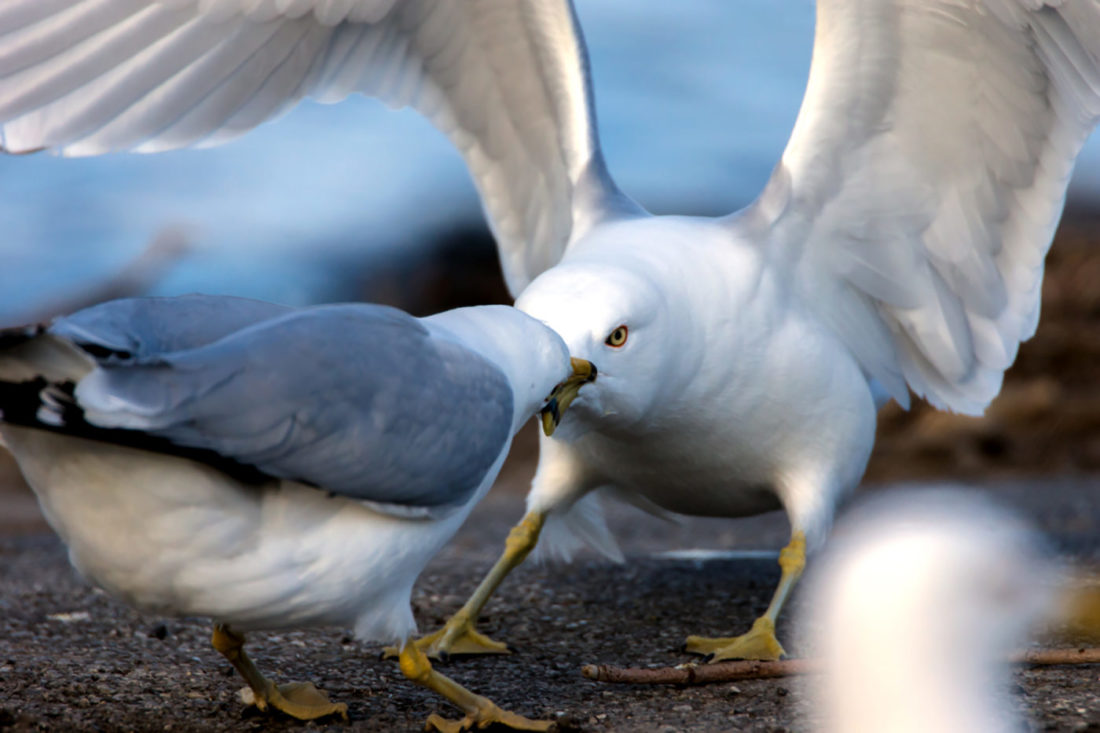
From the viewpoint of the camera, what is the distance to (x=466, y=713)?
112 inches

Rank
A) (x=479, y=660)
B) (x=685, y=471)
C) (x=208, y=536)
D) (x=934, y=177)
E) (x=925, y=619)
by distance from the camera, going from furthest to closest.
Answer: (x=934, y=177) < (x=685, y=471) < (x=479, y=660) < (x=208, y=536) < (x=925, y=619)

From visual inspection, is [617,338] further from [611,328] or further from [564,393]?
[564,393]

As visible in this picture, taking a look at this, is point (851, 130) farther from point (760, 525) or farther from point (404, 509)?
point (760, 525)

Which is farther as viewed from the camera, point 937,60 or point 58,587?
point 58,587

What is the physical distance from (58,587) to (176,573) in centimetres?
260

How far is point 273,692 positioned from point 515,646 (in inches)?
40.9

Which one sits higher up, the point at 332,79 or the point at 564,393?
the point at 332,79

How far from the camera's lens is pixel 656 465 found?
3854 millimetres

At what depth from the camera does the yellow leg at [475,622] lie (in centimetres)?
369

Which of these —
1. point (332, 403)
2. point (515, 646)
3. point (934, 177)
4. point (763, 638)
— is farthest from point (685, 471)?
point (332, 403)

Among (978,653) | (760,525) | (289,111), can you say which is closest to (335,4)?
(289,111)

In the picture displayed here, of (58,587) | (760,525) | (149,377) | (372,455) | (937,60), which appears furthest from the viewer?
(760,525)

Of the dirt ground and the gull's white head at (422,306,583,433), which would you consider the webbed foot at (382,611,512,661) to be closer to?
the dirt ground

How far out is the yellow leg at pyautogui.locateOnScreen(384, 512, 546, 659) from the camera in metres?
3.69
